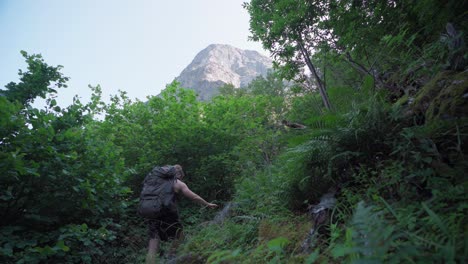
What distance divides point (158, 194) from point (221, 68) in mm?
106275

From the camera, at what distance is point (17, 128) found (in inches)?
124

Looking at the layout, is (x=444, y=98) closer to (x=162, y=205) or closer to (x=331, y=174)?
(x=331, y=174)

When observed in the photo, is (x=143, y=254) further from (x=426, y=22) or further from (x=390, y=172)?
(x=426, y=22)

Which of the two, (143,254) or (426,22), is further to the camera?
(143,254)

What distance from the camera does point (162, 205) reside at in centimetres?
435

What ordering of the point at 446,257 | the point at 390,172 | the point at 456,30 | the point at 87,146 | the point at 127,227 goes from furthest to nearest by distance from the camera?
the point at 127,227
the point at 87,146
the point at 456,30
the point at 390,172
the point at 446,257

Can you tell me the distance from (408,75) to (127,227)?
17.4ft

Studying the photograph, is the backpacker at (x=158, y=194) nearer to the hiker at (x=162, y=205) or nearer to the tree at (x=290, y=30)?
the hiker at (x=162, y=205)

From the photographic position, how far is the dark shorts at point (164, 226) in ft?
14.2

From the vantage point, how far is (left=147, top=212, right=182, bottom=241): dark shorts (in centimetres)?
433

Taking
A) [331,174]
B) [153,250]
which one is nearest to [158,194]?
[153,250]

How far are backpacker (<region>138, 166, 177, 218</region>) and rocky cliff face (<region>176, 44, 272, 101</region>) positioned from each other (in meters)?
82.0

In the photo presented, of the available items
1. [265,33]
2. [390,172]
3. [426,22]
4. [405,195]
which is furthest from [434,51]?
[265,33]

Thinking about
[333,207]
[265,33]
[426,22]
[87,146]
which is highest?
[265,33]
